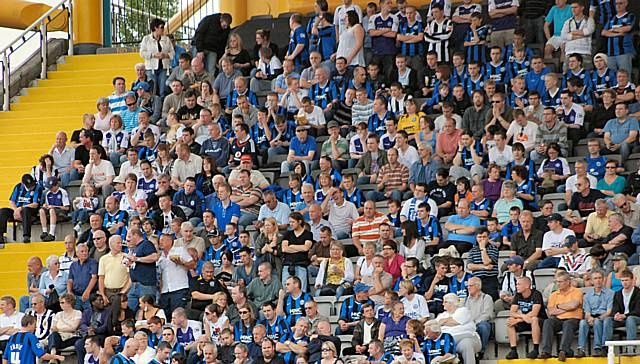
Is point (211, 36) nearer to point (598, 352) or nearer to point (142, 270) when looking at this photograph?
point (142, 270)

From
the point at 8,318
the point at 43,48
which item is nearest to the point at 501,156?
the point at 8,318

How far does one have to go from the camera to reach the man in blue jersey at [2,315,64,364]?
17969 millimetres

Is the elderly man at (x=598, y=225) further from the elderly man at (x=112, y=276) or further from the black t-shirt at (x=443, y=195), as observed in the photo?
the elderly man at (x=112, y=276)

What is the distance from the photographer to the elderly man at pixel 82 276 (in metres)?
19.1

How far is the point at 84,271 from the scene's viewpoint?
63.2 feet

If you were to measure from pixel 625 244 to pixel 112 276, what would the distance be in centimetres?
640

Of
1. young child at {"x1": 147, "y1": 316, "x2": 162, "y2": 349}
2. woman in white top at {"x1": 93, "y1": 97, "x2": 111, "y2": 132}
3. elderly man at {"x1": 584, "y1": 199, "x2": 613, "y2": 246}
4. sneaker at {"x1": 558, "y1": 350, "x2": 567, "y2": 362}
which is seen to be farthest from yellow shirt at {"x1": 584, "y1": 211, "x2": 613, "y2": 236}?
woman in white top at {"x1": 93, "y1": 97, "x2": 111, "y2": 132}

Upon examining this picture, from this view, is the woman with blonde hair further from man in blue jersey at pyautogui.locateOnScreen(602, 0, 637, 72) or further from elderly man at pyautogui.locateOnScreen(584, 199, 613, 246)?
elderly man at pyautogui.locateOnScreen(584, 199, 613, 246)

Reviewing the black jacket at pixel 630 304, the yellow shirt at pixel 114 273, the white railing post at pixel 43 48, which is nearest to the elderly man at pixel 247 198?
the yellow shirt at pixel 114 273

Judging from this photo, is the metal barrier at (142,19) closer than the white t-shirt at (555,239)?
No

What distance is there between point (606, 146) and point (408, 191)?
2.59 m

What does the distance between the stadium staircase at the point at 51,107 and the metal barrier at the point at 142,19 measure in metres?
1.71

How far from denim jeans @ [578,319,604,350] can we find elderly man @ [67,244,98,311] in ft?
21.1

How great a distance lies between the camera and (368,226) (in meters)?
18.8
